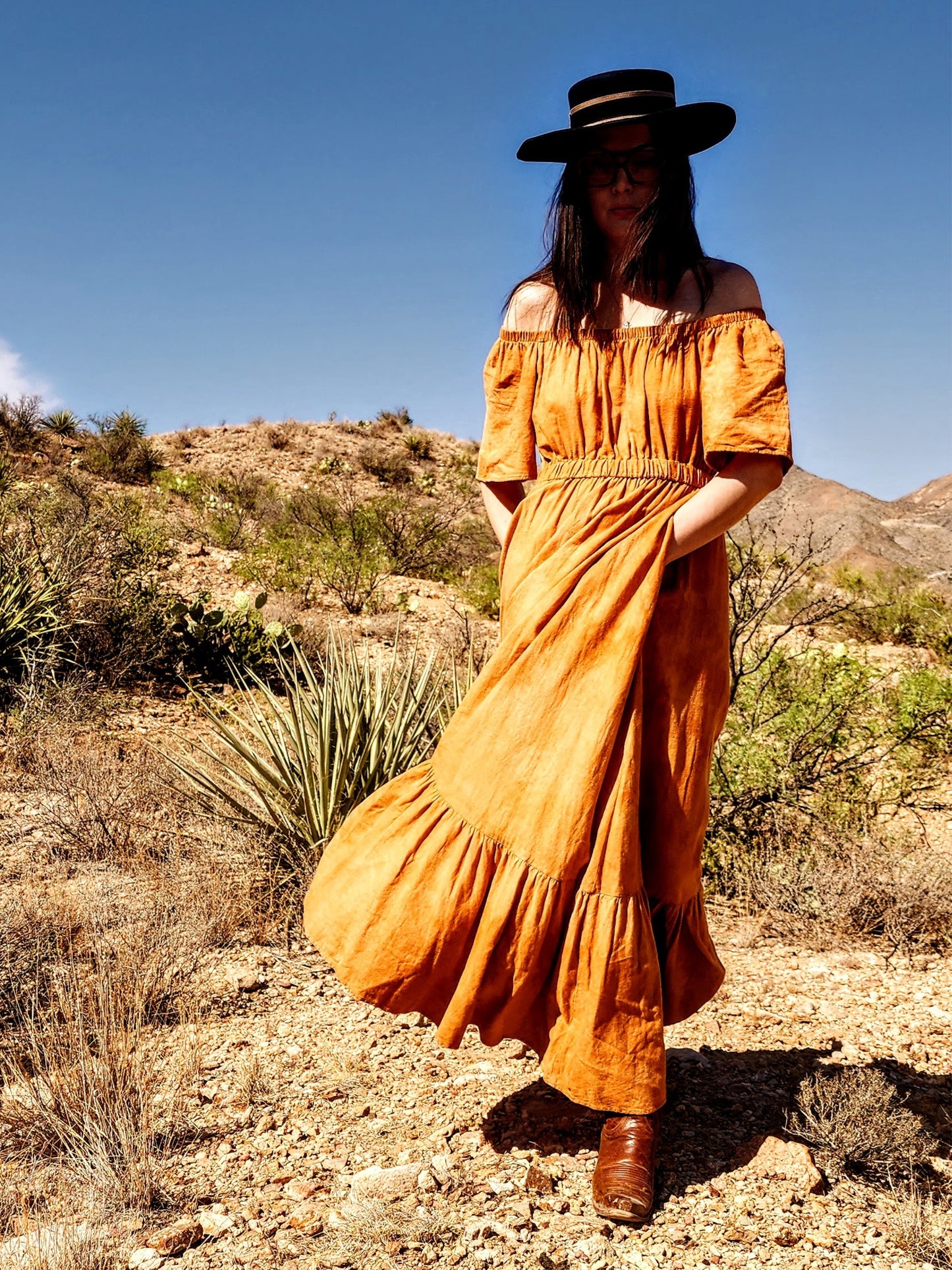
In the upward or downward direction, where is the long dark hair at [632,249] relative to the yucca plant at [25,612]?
upward

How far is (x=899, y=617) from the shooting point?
29.9 feet

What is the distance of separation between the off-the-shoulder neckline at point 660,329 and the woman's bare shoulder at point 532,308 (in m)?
0.03

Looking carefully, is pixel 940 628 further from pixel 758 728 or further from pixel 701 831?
pixel 701 831

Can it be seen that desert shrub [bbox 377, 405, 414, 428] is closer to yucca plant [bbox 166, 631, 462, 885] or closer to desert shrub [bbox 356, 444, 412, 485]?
desert shrub [bbox 356, 444, 412, 485]

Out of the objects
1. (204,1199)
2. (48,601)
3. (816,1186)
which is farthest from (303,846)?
(48,601)

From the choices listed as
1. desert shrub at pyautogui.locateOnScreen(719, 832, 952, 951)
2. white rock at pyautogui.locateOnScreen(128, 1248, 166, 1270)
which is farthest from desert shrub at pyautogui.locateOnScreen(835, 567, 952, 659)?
white rock at pyautogui.locateOnScreen(128, 1248, 166, 1270)

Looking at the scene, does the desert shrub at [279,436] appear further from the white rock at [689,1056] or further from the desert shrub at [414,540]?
the white rock at [689,1056]

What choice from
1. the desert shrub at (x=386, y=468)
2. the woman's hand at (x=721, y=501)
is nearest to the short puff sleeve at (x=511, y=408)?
the woman's hand at (x=721, y=501)

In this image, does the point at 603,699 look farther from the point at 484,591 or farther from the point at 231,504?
the point at 231,504

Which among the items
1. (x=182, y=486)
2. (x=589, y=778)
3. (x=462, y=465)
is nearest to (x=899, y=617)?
(x=589, y=778)

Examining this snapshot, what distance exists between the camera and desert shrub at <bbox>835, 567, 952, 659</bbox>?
8094 mm

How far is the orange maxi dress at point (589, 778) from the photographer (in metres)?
1.94

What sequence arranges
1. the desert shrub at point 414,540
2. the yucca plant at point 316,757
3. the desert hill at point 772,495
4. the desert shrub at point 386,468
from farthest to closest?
the desert shrub at point 386,468
the desert hill at point 772,495
the desert shrub at point 414,540
the yucca plant at point 316,757

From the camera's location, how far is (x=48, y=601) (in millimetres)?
6770
